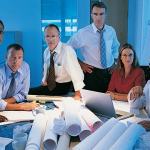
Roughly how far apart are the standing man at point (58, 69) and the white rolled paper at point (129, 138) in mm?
1540

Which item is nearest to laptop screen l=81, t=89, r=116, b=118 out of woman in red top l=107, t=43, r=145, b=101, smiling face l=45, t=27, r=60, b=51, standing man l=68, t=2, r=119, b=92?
woman in red top l=107, t=43, r=145, b=101

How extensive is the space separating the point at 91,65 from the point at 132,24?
1451mm

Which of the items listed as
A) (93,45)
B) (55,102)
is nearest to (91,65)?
(93,45)

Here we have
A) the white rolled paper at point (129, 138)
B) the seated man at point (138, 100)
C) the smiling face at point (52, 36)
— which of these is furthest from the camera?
the smiling face at point (52, 36)

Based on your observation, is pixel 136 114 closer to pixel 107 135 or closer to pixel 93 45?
pixel 107 135

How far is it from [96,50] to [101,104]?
1.66m

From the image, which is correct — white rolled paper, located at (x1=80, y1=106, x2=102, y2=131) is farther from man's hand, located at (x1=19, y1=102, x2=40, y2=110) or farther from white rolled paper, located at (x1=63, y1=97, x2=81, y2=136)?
man's hand, located at (x1=19, y1=102, x2=40, y2=110)

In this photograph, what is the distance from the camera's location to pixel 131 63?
2916 millimetres

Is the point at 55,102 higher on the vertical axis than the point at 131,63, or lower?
lower

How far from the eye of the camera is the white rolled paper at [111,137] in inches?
51.9

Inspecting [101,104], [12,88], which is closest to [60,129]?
[101,104]

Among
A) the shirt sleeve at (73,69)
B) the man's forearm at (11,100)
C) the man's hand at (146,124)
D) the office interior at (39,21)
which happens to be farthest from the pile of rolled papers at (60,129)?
the office interior at (39,21)

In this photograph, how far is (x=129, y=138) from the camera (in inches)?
54.7

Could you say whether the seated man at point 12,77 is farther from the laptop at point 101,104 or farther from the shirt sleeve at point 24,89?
the laptop at point 101,104
